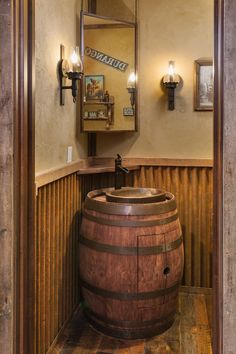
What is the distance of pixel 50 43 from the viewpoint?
7.23 feet

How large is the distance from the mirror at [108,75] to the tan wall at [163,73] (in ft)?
0.36

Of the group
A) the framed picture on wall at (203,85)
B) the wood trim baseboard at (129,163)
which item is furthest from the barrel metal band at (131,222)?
the framed picture on wall at (203,85)

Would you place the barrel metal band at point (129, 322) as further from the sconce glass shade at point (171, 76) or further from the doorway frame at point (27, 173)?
the sconce glass shade at point (171, 76)

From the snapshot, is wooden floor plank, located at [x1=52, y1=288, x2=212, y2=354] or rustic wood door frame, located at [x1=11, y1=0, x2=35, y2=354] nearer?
rustic wood door frame, located at [x1=11, y1=0, x2=35, y2=354]

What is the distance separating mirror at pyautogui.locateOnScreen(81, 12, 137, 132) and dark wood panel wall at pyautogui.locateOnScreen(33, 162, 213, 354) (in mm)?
447

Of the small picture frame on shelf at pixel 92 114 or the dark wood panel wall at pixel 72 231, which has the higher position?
the small picture frame on shelf at pixel 92 114

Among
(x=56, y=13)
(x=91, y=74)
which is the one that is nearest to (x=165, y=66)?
(x=91, y=74)

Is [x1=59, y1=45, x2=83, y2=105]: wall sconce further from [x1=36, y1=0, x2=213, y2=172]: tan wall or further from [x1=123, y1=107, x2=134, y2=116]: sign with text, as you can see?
[x1=123, y1=107, x2=134, y2=116]: sign with text

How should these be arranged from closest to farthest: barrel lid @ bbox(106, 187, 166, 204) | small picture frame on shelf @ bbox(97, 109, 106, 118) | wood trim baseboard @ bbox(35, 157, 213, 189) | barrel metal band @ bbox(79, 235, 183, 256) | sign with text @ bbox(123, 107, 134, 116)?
barrel metal band @ bbox(79, 235, 183, 256) → barrel lid @ bbox(106, 187, 166, 204) → wood trim baseboard @ bbox(35, 157, 213, 189) → small picture frame on shelf @ bbox(97, 109, 106, 118) → sign with text @ bbox(123, 107, 134, 116)

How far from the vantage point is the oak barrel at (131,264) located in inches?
89.1

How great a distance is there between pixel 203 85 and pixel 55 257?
5.87ft

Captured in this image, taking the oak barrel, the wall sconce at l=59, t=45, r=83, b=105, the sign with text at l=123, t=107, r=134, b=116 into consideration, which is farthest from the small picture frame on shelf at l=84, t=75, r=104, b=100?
the oak barrel

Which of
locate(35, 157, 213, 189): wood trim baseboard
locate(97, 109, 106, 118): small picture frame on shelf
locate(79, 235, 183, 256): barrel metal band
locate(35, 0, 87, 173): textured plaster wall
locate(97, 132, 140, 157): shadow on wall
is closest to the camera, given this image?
locate(35, 0, 87, 173): textured plaster wall

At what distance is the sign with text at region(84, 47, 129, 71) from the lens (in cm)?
291
